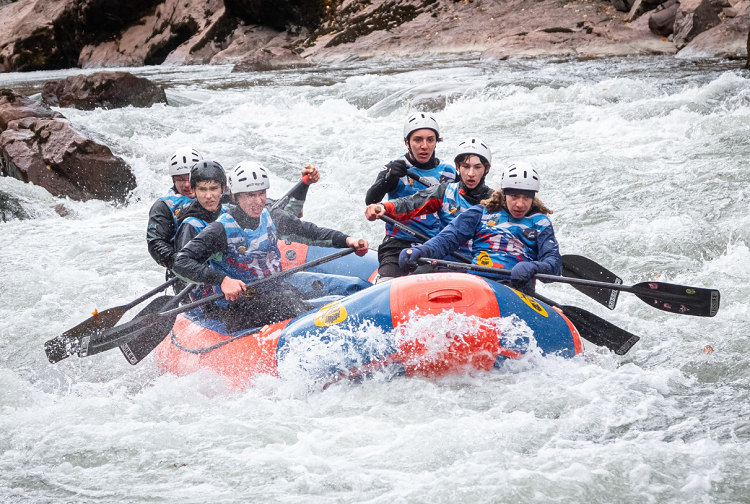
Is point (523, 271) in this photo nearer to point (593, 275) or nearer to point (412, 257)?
point (412, 257)

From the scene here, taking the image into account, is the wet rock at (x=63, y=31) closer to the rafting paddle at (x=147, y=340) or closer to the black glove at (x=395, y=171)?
the black glove at (x=395, y=171)

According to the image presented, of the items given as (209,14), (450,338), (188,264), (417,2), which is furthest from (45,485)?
(209,14)

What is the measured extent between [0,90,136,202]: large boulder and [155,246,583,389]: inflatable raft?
6.41 m

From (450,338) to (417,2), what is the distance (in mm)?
25599

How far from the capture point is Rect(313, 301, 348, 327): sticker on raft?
4.04 m

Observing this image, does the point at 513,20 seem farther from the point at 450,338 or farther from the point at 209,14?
the point at 450,338

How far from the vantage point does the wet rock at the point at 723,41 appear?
16.5m

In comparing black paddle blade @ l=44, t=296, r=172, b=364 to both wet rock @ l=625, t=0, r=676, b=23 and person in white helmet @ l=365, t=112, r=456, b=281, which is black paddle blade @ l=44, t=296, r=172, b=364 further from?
wet rock @ l=625, t=0, r=676, b=23

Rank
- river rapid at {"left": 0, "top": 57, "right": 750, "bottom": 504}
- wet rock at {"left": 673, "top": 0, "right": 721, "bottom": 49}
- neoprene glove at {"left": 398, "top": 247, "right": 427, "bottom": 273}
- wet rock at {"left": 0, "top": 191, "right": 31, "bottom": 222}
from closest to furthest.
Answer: river rapid at {"left": 0, "top": 57, "right": 750, "bottom": 504}
neoprene glove at {"left": 398, "top": 247, "right": 427, "bottom": 273}
wet rock at {"left": 0, "top": 191, "right": 31, "bottom": 222}
wet rock at {"left": 673, "top": 0, "right": 721, "bottom": 49}

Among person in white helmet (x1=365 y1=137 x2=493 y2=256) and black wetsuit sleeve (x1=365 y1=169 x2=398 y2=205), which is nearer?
person in white helmet (x1=365 y1=137 x2=493 y2=256)

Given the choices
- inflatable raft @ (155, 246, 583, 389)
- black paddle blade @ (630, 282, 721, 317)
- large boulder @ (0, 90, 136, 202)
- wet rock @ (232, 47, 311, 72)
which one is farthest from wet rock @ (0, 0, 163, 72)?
black paddle blade @ (630, 282, 721, 317)

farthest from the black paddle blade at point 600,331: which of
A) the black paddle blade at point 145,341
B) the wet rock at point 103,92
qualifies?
the wet rock at point 103,92

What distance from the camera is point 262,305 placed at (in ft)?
15.4

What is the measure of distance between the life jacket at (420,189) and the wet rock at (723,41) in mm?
13670
